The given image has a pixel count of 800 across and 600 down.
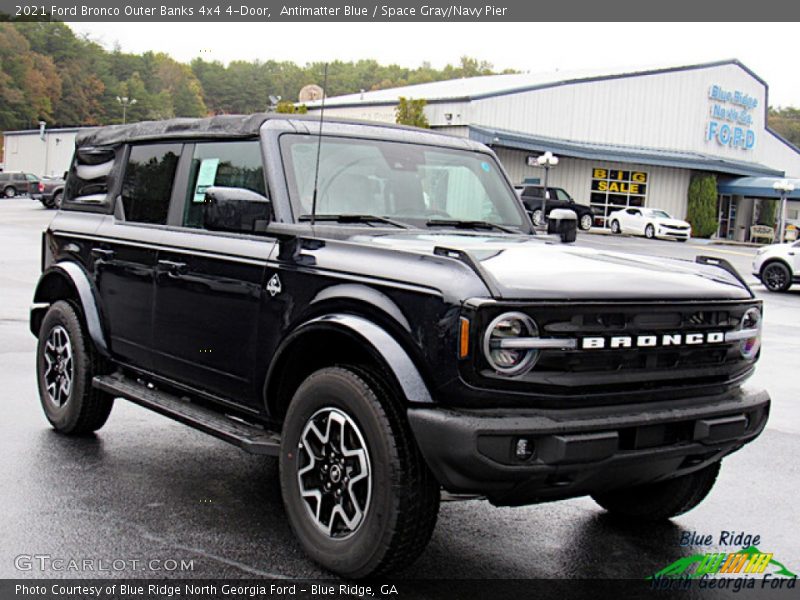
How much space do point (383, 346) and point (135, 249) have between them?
7.82 feet

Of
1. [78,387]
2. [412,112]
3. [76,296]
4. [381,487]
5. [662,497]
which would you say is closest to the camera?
[381,487]

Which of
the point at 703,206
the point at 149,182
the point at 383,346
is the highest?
the point at 703,206

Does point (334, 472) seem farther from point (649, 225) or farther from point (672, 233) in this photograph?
point (649, 225)

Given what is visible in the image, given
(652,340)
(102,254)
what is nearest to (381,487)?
(652,340)

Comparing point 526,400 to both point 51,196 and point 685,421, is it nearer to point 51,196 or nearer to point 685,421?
point 685,421

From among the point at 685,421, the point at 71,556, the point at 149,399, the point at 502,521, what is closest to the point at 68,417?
the point at 149,399

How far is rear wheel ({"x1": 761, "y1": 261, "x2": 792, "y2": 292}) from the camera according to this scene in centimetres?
2139

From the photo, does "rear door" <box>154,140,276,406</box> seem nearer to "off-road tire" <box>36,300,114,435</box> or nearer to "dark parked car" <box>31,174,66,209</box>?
"off-road tire" <box>36,300,114,435</box>

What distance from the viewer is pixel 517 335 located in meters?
3.47

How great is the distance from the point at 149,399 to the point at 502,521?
81.2 inches

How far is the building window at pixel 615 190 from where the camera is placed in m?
51.1

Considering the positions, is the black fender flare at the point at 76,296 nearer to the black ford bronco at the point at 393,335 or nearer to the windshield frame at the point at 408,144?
the black ford bronco at the point at 393,335

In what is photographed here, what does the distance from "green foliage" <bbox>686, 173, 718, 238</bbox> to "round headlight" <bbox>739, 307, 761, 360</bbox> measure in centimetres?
5033

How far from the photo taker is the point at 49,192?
46.0 meters
